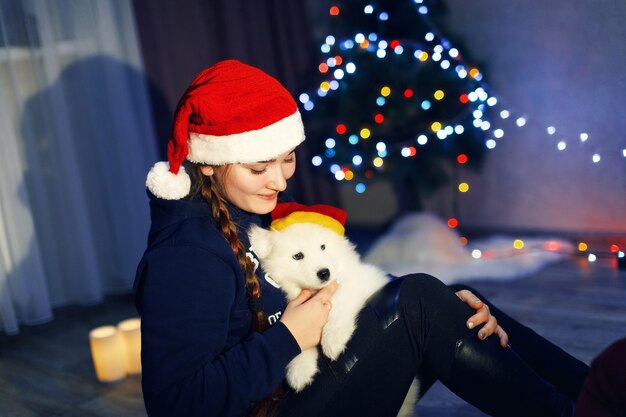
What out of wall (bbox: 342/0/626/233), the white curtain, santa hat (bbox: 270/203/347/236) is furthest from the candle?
wall (bbox: 342/0/626/233)

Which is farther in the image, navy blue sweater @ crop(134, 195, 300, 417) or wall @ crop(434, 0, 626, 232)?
wall @ crop(434, 0, 626, 232)

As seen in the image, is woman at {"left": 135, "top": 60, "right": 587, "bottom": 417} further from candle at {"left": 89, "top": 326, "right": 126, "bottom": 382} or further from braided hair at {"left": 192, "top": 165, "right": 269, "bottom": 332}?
candle at {"left": 89, "top": 326, "right": 126, "bottom": 382}

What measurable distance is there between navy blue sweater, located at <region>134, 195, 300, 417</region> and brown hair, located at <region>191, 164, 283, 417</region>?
40 millimetres

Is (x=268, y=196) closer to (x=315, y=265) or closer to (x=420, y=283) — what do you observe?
(x=315, y=265)

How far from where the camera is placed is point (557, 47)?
302cm

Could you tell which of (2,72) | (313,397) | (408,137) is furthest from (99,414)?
(408,137)

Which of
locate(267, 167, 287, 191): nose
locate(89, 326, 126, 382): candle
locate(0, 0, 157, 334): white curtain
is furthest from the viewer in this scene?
locate(0, 0, 157, 334): white curtain

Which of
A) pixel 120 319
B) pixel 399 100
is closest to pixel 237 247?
pixel 120 319

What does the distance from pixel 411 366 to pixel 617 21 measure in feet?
7.78

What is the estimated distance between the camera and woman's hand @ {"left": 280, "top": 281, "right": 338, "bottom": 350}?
1097mm

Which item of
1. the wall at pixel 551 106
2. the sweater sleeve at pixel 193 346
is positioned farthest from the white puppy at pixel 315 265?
the wall at pixel 551 106

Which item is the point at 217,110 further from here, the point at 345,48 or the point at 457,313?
the point at 345,48

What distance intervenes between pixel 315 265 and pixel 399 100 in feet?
6.45

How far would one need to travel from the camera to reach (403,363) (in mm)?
1155
